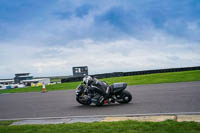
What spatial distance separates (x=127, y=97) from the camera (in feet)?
32.8

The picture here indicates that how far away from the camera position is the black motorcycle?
9.85 meters

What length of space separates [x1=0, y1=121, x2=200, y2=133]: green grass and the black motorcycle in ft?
12.6

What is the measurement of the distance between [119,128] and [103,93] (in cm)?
450

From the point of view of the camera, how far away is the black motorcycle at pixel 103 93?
32.3ft

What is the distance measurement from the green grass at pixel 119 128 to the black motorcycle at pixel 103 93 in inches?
151

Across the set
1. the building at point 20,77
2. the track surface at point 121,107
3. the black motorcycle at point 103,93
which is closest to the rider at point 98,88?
the black motorcycle at point 103,93

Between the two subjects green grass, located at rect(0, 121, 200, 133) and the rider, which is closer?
green grass, located at rect(0, 121, 200, 133)

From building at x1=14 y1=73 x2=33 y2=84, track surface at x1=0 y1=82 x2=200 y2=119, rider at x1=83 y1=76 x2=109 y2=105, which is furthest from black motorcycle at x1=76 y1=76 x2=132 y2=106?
building at x1=14 y1=73 x2=33 y2=84

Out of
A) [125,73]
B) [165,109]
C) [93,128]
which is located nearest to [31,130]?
[93,128]

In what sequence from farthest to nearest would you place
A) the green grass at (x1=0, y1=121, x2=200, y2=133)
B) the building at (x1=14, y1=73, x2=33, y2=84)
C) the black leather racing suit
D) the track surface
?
the building at (x1=14, y1=73, x2=33, y2=84) < the black leather racing suit < the track surface < the green grass at (x1=0, y1=121, x2=200, y2=133)

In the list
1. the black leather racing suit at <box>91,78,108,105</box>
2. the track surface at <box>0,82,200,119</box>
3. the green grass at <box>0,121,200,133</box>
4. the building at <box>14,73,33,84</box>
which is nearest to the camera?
the green grass at <box>0,121,200,133</box>

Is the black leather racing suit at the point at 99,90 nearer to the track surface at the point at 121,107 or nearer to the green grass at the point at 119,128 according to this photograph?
the track surface at the point at 121,107

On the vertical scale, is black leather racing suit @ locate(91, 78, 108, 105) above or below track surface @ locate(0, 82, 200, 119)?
above

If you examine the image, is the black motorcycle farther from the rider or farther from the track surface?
the track surface
